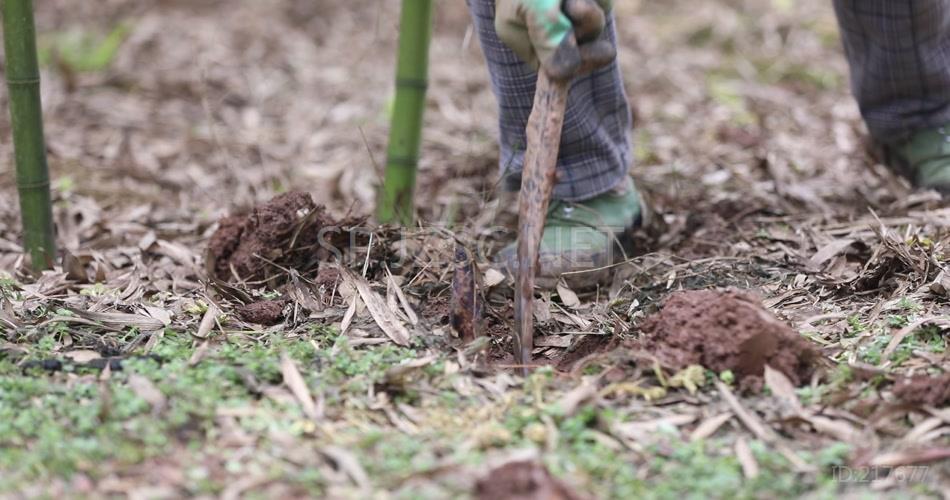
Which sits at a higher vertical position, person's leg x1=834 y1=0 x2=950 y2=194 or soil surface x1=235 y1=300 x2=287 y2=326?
person's leg x1=834 y1=0 x2=950 y2=194

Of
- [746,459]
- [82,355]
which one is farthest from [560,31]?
[82,355]

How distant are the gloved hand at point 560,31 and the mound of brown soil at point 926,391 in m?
A: 0.73

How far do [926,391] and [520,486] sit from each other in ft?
2.25

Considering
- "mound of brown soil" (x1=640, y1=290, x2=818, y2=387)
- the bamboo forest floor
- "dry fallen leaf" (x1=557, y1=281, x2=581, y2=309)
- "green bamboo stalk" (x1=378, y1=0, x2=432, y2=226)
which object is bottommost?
"dry fallen leaf" (x1=557, y1=281, x2=581, y2=309)

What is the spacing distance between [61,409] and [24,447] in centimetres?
10

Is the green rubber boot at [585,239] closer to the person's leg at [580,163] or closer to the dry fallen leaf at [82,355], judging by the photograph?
the person's leg at [580,163]

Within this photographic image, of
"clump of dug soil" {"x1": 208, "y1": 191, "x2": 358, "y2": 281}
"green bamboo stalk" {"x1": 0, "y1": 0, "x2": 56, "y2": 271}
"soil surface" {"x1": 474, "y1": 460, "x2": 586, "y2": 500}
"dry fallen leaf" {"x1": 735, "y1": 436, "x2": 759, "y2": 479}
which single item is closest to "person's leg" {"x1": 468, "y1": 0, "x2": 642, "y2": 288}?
"clump of dug soil" {"x1": 208, "y1": 191, "x2": 358, "y2": 281}

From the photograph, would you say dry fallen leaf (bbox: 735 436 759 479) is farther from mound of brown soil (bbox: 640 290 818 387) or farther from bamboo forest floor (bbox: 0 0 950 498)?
mound of brown soil (bbox: 640 290 818 387)

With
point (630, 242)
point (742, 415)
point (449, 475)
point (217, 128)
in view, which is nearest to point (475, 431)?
point (449, 475)

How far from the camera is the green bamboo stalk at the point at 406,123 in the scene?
2410 mm

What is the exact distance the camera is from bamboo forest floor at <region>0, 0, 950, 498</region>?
1383mm

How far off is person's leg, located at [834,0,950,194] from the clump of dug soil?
1.41 metres

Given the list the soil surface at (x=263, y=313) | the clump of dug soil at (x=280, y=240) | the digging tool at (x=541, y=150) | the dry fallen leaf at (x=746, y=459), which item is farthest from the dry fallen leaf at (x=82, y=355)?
the dry fallen leaf at (x=746, y=459)

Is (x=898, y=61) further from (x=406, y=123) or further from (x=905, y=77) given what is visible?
(x=406, y=123)
